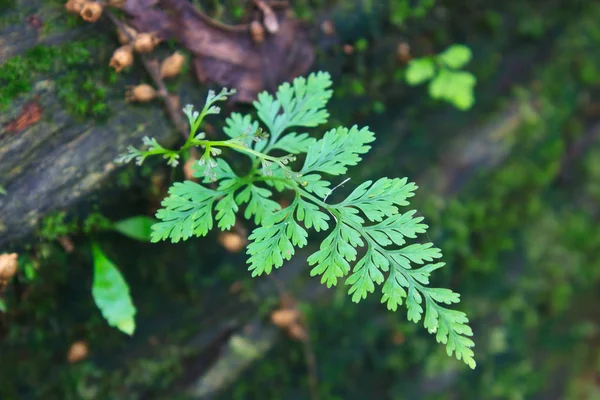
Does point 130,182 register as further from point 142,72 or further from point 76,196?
point 142,72

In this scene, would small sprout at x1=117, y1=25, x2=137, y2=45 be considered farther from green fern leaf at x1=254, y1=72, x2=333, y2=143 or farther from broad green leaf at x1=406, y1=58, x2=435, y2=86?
broad green leaf at x1=406, y1=58, x2=435, y2=86

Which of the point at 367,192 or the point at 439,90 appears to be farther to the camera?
the point at 439,90

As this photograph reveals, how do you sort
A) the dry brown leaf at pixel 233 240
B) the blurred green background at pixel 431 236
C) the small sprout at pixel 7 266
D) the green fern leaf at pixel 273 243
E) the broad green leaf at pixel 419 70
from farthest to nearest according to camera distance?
the broad green leaf at pixel 419 70, the dry brown leaf at pixel 233 240, the blurred green background at pixel 431 236, the small sprout at pixel 7 266, the green fern leaf at pixel 273 243

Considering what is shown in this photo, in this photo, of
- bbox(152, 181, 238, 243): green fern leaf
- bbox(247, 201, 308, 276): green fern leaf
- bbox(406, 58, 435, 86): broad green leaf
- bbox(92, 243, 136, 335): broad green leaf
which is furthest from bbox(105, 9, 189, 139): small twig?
bbox(406, 58, 435, 86): broad green leaf

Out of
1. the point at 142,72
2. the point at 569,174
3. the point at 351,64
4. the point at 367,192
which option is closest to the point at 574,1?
the point at 569,174

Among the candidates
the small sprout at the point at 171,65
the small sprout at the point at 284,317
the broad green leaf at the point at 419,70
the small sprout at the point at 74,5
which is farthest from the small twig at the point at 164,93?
the broad green leaf at the point at 419,70

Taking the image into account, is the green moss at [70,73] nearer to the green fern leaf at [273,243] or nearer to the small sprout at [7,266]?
the small sprout at [7,266]

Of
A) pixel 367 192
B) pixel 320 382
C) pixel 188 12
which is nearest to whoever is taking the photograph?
pixel 367 192
